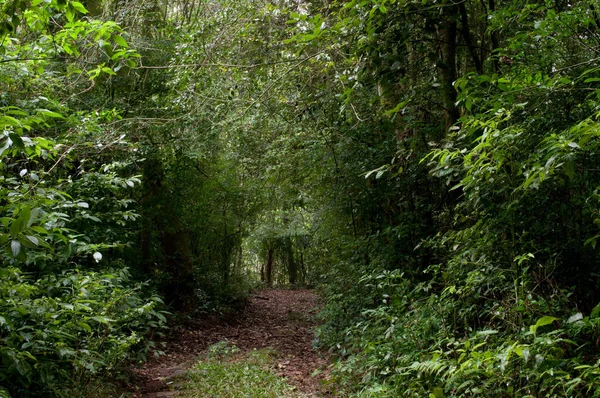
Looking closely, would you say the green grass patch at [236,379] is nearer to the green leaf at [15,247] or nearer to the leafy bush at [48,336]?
the leafy bush at [48,336]

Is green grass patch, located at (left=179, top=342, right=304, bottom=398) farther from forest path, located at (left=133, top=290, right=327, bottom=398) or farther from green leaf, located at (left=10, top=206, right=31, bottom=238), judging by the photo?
green leaf, located at (left=10, top=206, right=31, bottom=238)

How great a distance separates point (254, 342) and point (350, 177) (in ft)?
13.8

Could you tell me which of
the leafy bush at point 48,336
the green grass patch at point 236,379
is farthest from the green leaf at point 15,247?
the green grass patch at point 236,379

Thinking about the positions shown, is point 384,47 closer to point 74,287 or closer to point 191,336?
point 74,287

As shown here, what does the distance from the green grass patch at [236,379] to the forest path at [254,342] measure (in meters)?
0.20

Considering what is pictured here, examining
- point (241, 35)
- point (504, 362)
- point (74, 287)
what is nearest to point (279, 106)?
point (241, 35)

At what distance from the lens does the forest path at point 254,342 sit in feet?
20.8

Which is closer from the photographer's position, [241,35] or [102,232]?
[102,232]

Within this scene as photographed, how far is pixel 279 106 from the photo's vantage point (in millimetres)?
9828

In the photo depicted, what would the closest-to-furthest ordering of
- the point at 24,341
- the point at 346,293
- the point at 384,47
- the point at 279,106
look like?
1. the point at 24,341
2. the point at 384,47
3. the point at 346,293
4. the point at 279,106

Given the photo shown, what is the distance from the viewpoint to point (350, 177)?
8641 millimetres

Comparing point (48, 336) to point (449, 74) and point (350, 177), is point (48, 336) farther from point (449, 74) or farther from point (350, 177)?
point (350, 177)

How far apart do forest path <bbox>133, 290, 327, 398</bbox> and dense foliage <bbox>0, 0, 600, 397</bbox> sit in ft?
1.80

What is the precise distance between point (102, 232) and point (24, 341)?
7.84 ft
